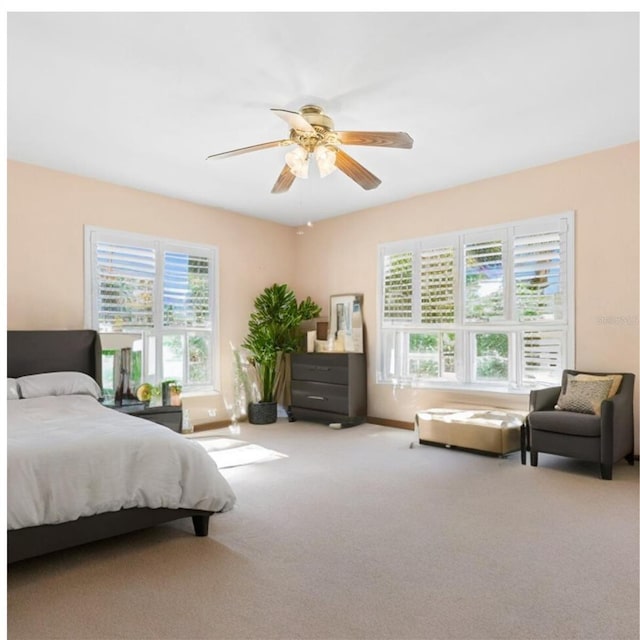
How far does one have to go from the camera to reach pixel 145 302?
5.82 m

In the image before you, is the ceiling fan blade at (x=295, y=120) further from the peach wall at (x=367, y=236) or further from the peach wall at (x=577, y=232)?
the peach wall at (x=367, y=236)

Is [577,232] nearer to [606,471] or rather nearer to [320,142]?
[606,471]

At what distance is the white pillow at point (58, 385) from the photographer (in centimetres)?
423

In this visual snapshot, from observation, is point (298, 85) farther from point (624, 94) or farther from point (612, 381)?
point (612, 381)

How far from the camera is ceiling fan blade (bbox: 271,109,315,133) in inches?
120

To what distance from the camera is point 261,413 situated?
648cm

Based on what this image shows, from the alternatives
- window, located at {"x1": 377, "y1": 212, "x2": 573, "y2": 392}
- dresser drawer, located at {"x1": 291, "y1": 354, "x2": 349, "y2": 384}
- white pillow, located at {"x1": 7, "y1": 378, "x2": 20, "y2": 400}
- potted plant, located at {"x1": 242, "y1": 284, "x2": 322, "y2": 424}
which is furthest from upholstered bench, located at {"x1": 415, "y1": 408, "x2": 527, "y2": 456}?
white pillow, located at {"x1": 7, "y1": 378, "x2": 20, "y2": 400}

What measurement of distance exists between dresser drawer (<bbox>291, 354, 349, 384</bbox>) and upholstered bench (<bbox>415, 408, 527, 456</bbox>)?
1.28 metres

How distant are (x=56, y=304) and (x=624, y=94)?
16.9ft

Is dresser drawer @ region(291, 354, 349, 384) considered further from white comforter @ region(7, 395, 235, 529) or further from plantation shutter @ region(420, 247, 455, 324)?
white comforter @ region(7, 395, 235, 529)

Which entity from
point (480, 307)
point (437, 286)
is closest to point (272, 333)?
point (437, 286)

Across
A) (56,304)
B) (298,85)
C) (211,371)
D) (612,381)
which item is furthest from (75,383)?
(612,381)

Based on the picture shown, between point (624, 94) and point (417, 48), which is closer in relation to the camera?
point (417, 48)

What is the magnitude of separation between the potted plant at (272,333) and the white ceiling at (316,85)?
6.83ft
